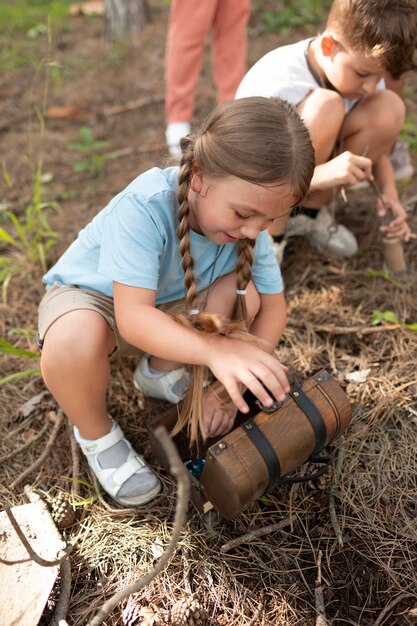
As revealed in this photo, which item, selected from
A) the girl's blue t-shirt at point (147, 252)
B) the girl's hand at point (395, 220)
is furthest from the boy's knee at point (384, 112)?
the girl's blue t-shirt at point (147, 252)

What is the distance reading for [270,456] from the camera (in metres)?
1.40

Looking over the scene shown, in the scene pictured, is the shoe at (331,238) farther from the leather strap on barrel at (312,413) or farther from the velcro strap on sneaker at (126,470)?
the velcro strap on sneaker at (126,470)

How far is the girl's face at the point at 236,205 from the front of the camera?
52.8 inches

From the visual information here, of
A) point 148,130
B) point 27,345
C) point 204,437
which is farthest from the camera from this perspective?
point 148,130

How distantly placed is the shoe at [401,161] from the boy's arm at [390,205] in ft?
1.20

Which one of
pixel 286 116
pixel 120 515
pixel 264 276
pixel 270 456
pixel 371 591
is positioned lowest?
pixel 371 591

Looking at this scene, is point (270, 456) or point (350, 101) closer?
point (270, 456)

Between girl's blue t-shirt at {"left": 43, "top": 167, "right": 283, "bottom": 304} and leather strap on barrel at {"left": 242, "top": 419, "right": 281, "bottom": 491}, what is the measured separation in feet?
1.56

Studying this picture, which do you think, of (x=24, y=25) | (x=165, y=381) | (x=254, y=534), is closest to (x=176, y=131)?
(x=165, y=381)

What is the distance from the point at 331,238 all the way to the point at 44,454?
5.20 feet

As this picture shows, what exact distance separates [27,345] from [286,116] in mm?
1431

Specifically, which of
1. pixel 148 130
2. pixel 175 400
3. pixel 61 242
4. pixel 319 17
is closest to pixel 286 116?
pixel 175 400

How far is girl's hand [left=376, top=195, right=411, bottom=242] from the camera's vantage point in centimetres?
227

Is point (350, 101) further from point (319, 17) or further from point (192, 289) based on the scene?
point (319, 17)
